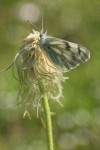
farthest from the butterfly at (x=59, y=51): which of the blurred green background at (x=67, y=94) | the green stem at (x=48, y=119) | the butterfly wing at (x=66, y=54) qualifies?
the blurred green background at (x=67, y=94)

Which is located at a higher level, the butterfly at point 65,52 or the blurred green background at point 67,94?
the blurred green background at point 67,94

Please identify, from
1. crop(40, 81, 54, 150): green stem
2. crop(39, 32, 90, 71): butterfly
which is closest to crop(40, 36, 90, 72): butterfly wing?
crop(39, 32, 90, 71): butterfly

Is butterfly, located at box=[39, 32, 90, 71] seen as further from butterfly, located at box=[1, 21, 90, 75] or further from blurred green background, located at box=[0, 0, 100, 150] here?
blurred green background, located at box=[0, 0, 100, 150]

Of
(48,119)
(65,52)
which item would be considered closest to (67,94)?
(65,52)

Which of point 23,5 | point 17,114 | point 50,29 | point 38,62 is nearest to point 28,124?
point 17,114

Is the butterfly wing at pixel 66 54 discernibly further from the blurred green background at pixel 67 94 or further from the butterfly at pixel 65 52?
the blurred green background at pixel 67 94

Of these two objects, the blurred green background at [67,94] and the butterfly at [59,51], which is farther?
the blurred green background at [67,94]
